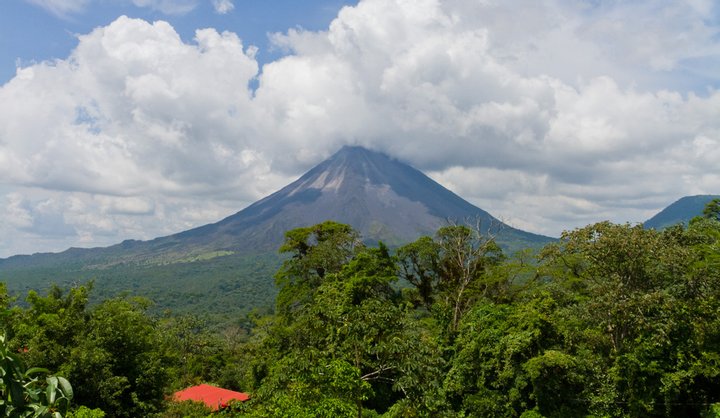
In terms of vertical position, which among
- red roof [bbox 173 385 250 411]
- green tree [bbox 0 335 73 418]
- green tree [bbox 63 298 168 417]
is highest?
green tree [bbox 0 335 73 418]

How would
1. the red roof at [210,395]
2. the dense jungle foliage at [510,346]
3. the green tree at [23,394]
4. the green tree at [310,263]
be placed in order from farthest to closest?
the green tree at [310,263]
the red roof at [210,395]
the dense jungle foliage at [510,346]
the green tree at [23,394]

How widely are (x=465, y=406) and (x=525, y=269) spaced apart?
371 inches

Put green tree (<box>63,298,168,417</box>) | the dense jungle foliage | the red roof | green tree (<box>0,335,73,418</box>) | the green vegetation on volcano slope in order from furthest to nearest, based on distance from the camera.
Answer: the green vegetation on volcano slope
the red roof
green tree (<box>63,298,168,417</box>)
the dense jungle foliage
green tree (<box>0,335,73,418</box>)

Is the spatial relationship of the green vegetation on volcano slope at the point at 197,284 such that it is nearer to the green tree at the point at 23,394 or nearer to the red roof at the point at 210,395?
the red roof at the point at 210,395

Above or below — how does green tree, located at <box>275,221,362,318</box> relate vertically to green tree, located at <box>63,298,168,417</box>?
above

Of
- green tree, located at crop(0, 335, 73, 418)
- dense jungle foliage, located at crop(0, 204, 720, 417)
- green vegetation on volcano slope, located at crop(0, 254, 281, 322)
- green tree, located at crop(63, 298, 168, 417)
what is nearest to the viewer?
green tree, located at crop(0, 335, 73, 418)

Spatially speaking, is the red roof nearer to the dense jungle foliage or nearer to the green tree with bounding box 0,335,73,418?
the dense jungle foliage

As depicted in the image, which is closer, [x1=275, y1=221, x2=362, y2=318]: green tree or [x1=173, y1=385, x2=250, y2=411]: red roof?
[x1=173, y1=385, x2=250, y2=411]: red roof

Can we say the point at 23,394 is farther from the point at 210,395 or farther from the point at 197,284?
the point at 197,284

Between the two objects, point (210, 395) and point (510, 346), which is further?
point (210, 395)

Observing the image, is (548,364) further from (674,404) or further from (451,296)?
(451,296)

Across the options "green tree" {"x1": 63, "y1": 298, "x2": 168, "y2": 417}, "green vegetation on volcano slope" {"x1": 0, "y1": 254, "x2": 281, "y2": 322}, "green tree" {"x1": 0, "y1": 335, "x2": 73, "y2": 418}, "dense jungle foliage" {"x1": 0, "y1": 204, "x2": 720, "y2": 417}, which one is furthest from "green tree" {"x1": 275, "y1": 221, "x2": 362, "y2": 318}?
"green vegetation on volcano slope" {"x1": 0, "y1": 254, "x2": 281, "y2": 322}

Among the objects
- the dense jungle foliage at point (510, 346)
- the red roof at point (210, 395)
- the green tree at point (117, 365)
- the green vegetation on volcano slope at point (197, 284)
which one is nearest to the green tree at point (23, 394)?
the dense jungle foliage at point (510, 346)

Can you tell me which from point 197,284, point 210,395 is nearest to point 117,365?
point 210,395
